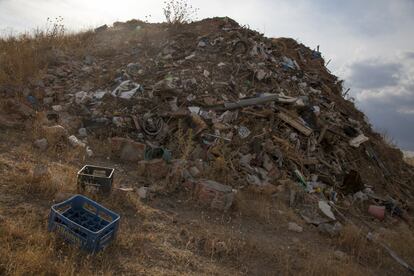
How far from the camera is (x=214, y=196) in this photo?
4.92 m

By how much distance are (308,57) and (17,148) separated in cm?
748

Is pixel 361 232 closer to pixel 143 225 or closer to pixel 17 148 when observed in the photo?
pixel 143 225

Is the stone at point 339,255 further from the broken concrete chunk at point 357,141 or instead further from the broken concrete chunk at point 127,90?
the broken concrete chunk at point 127,90

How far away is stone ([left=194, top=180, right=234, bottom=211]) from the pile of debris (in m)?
0.01

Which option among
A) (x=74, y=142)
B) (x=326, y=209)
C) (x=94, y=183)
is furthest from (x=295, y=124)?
(x=94, y=183)

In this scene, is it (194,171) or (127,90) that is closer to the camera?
(194,171)

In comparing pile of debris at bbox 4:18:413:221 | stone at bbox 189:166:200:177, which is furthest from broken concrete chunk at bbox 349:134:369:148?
stone at bbox 189:166:200:177

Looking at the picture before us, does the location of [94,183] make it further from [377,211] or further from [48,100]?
[377,211]

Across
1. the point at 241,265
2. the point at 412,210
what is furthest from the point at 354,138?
the point at 241,265

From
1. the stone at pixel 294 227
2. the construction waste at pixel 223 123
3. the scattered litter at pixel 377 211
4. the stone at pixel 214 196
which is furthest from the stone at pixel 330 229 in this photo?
the scattered litter at pixel 377 211

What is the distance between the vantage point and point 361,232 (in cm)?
517

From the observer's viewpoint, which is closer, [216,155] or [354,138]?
[216,155]

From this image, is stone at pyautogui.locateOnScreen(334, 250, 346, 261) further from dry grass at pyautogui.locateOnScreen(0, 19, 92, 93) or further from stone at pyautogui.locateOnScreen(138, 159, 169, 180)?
dry grass at pyautogui.locateOnScreen(0, 19, 92, 93)

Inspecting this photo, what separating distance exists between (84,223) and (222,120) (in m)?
3.45
